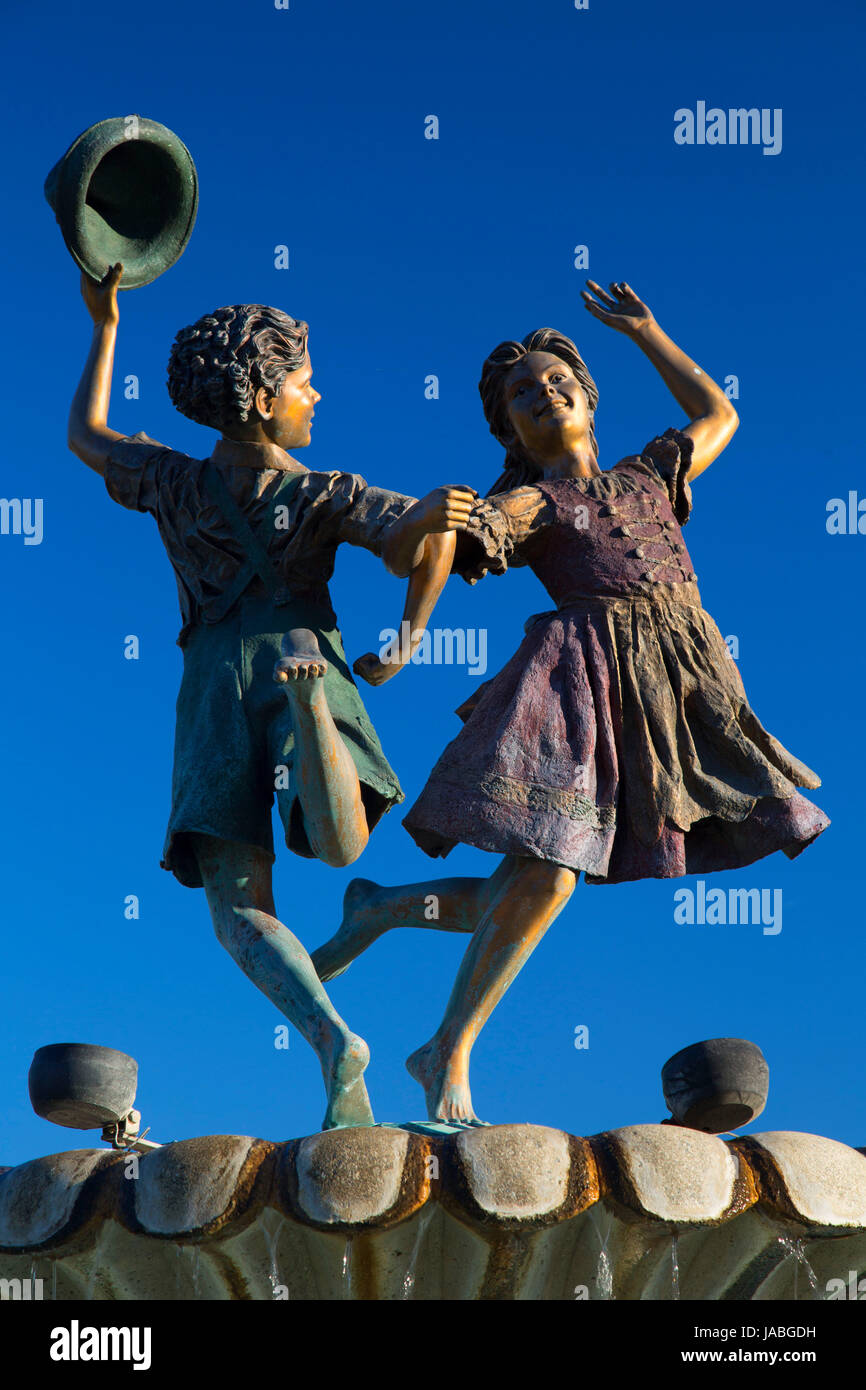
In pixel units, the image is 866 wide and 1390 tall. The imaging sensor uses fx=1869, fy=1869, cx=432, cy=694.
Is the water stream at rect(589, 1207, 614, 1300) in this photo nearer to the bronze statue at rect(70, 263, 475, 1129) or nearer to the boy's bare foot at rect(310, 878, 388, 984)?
the bronze statue at rect(70, 263, 475, 1129)

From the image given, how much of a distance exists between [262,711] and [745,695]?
66.5 inches

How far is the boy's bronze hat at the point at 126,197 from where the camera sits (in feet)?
23.1

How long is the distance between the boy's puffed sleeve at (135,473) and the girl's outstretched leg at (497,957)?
1997 millimetres

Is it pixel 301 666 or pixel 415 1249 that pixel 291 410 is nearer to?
pixel 301 666

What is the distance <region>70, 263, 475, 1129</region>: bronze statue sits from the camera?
5.99 metres

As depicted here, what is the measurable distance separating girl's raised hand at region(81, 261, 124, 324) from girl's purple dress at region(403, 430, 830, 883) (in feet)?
6.00

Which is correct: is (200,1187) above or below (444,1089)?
A: below

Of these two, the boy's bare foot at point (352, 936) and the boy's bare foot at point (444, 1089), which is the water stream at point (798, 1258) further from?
the boy's bare foot at point (352, 936)

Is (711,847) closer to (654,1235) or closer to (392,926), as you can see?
(392,926)

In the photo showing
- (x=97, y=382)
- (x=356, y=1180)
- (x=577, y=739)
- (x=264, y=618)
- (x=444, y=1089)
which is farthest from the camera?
(x=97, y=382)

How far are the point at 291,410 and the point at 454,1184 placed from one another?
3.05m

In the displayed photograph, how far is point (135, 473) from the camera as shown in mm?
6855

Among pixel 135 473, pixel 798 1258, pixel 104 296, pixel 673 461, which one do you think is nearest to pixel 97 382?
pixel 104 296

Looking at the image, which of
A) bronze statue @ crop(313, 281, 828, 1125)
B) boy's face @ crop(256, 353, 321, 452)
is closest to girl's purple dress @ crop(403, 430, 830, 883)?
bronze statue @ crop(313, 281, 828, 1125)
